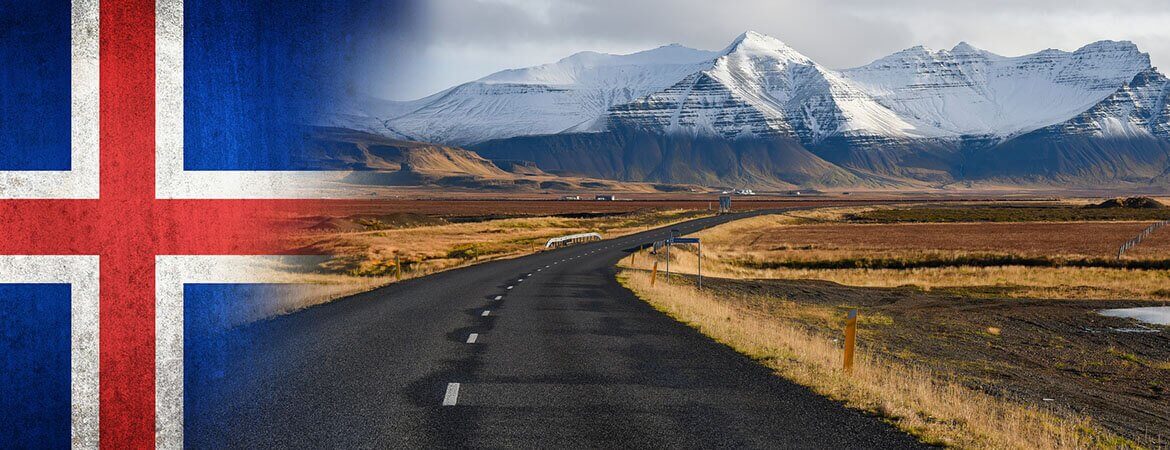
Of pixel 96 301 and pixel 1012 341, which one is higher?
pixel 96 301

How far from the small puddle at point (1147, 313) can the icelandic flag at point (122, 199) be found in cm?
3321

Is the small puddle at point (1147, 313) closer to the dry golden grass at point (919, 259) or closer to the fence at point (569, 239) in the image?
the dry golden grass at point (919, 259)

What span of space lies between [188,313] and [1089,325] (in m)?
31.5

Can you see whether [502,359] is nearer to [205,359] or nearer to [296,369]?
[296,369]

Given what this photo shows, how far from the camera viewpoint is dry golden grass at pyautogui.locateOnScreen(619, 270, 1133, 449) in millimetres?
9945

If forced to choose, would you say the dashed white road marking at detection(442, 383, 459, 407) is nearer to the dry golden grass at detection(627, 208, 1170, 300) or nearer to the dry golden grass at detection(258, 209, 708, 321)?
the dry golden grass at detection(258, 209, 708, 321)

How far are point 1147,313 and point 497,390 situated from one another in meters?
30.4

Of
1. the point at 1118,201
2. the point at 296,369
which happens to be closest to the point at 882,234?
the point at 296,369

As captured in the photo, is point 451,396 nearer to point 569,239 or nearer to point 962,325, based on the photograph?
point 962,325

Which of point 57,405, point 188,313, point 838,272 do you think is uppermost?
point 188,313

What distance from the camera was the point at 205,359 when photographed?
5.32 meters

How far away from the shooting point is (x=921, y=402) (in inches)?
458

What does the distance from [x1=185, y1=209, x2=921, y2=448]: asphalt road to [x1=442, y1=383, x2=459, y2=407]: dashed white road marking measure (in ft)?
0.16

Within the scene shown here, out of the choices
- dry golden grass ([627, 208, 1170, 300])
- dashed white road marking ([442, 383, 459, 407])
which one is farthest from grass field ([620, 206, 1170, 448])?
dashed white road marking ([442, 383, 459, 407])
